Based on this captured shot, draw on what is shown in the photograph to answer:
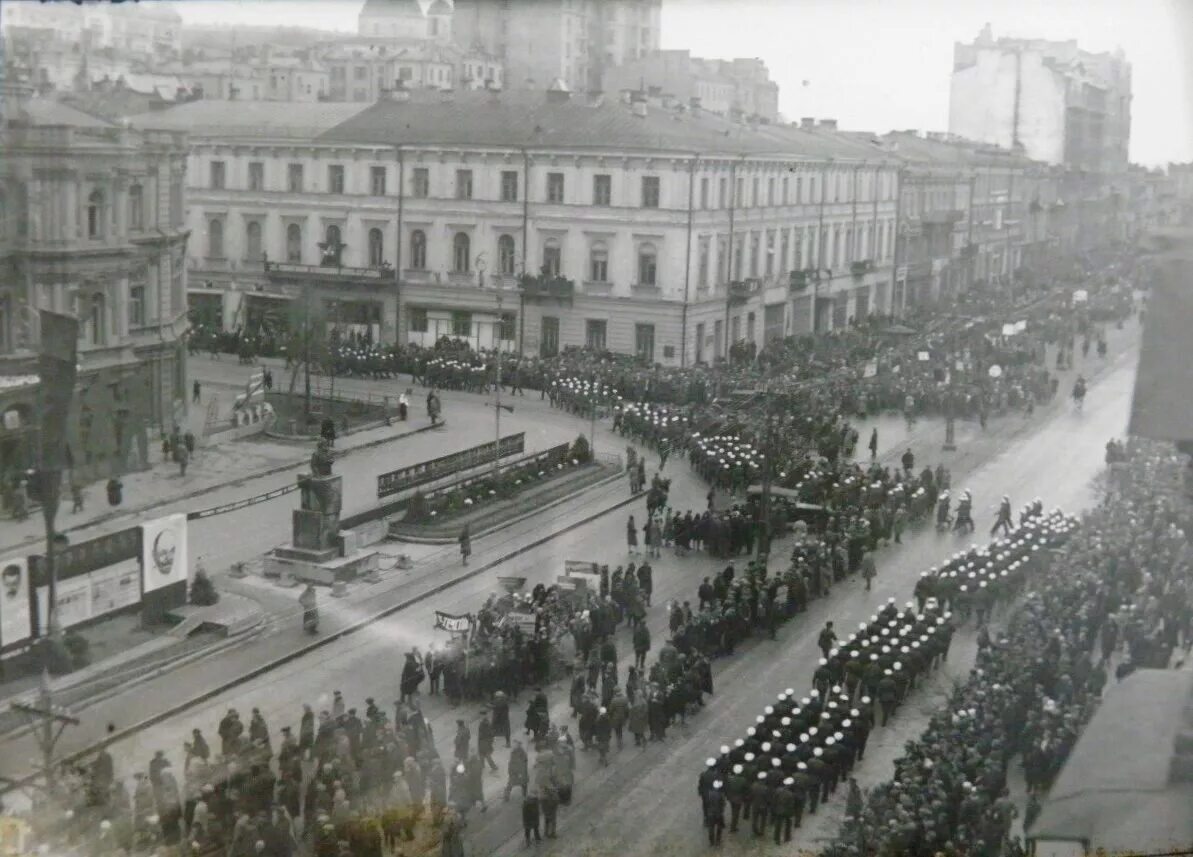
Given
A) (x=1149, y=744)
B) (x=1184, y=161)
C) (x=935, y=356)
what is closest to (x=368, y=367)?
(x=935, y=356)

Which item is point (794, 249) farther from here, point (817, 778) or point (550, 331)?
point (817, 778)

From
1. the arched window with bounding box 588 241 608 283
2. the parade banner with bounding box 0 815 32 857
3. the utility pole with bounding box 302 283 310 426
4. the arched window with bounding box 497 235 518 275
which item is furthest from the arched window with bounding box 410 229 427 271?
the parade banner with bounding box 0 815 32 857

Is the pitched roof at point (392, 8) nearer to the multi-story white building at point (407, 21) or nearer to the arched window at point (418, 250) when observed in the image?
the multi-story white building at point (407, 21)

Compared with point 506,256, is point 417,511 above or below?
below

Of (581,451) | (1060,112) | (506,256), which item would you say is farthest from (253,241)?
(1060,112)

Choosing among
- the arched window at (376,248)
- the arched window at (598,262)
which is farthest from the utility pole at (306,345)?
the arched window at (598,262)

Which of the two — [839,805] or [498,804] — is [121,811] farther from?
[839,805]
